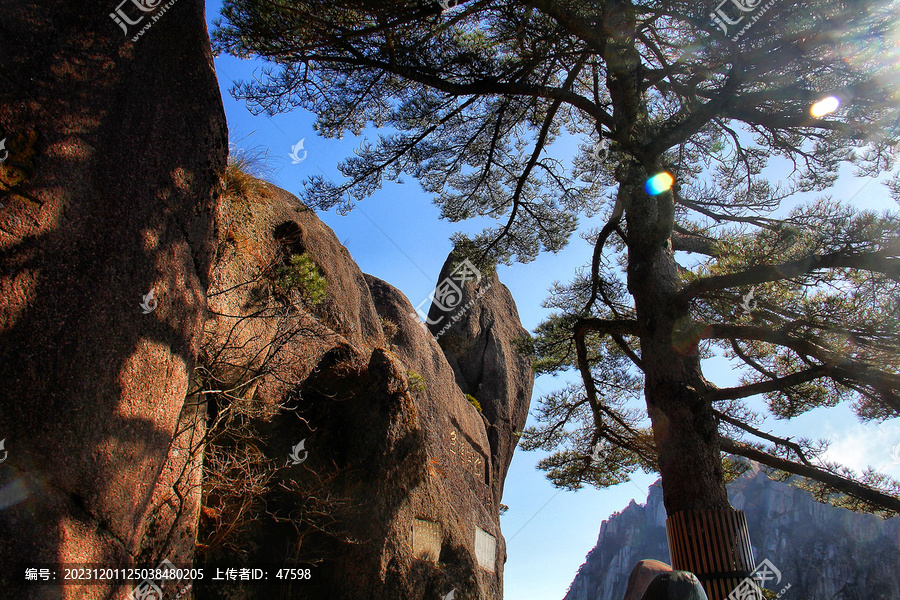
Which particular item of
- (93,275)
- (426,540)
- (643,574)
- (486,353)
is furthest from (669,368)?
(643,574)

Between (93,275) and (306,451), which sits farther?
(306,451)

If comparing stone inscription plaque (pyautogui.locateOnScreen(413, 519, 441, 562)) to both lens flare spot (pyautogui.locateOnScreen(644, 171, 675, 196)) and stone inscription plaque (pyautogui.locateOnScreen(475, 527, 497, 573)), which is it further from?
lens flare spot (pyautogui.locateOnScreen(644, 171, 675, 196))

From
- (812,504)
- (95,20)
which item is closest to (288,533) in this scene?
(95,20)

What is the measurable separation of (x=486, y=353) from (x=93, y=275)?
11.5 m

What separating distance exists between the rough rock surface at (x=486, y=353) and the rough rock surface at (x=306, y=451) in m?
6.93

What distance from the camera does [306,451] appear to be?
473cm

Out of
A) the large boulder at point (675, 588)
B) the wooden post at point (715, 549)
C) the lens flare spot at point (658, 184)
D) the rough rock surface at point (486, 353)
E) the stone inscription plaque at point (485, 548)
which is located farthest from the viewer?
the rough rock surface at point (486, 353)

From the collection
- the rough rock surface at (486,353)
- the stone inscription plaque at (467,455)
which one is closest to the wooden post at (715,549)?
the stone inscription plaque at (467,455)

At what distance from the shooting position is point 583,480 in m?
8.50

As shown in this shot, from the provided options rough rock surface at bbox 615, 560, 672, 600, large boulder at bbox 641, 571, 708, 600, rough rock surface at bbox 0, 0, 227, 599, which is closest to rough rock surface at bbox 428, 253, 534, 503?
rough rock surface at bbox 615, 560, 672, 600

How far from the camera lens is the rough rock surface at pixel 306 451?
4164 mm

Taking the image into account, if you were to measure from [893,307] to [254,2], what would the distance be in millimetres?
6310

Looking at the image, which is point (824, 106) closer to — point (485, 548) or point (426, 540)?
point (426, 540)

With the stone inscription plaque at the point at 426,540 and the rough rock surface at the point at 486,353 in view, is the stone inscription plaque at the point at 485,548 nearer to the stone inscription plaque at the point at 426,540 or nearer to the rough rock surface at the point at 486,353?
the stone inscription plaque at the point at 426,540
